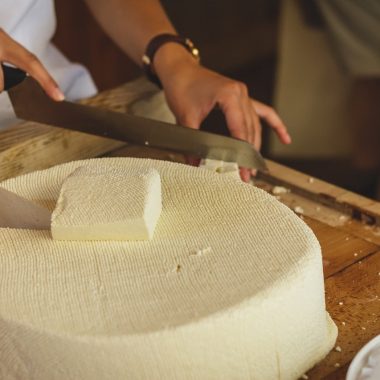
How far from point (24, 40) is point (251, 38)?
9.18ft

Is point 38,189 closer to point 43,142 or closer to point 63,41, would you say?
point 43,142

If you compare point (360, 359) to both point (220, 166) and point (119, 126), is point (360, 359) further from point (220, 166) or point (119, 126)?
point (119, 126)

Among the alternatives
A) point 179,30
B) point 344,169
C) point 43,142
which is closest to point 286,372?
point 43,142

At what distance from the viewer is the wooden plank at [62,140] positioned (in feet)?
4.79

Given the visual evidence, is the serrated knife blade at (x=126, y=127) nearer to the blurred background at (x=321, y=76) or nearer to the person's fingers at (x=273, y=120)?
the person's fingers at (x=273, y=120)

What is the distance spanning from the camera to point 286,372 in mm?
1024

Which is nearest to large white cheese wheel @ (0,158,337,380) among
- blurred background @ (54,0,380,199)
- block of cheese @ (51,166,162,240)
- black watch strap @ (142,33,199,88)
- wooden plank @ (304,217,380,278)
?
block of cheese @ (51,166,162,240)

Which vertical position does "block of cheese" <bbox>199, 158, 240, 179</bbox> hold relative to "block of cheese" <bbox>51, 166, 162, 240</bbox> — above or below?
below

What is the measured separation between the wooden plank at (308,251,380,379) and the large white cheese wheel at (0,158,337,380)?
0.06ft

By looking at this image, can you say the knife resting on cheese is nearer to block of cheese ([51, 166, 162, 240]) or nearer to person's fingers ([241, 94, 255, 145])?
person's fingers ([241, 94, 255, 145])

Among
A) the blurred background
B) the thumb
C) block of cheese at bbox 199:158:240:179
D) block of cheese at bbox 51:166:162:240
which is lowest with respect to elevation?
the blurred background

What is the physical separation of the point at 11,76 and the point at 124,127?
0.71ft

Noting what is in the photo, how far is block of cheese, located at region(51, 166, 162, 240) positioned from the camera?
1048 millimetres

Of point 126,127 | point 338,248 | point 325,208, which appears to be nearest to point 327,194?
point 325,208
